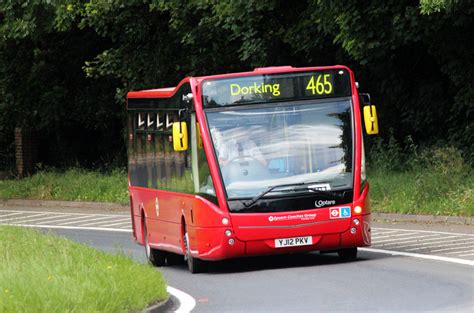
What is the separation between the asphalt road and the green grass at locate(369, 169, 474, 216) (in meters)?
5.24

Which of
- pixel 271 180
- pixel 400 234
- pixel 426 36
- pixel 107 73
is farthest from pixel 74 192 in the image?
pixel 271 180

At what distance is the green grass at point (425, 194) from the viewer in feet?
84.9

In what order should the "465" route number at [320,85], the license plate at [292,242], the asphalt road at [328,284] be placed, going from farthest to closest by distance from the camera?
1. the "465" route number at [320,85]
2. the license plate at [292,242]
3. the asphalt road at [328,284]

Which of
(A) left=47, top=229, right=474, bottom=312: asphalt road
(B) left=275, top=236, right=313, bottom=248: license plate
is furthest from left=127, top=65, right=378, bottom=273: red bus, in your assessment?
(A) left=47, top=229, right=474, bottom=312: asphalt road

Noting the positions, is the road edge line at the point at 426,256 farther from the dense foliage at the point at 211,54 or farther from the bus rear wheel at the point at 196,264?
the dense foliage at the point at 211,54

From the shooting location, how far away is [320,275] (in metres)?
17.6

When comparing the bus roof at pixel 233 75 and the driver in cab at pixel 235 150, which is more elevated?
the bus roof at pixel 233 75

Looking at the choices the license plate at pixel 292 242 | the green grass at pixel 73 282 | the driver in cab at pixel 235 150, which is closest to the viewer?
the green grass at pixel 73 282

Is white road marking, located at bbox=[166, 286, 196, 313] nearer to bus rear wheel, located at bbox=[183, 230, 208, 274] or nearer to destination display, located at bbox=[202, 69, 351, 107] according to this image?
bus rear wheel, located at bbox=[183, 230, 208, 274]

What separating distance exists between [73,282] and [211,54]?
928 inches

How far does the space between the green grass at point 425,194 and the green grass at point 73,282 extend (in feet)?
28.9

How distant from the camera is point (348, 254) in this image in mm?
19938

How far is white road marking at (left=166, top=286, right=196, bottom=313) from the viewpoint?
14578 millimetres

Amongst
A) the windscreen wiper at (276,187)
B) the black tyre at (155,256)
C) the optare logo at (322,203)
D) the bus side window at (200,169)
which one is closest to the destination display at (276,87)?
the bus side window at (200,169)
